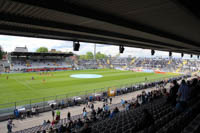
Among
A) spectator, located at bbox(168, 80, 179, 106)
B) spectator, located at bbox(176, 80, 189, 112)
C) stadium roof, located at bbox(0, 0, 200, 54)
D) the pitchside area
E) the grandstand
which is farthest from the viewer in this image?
the grandstand

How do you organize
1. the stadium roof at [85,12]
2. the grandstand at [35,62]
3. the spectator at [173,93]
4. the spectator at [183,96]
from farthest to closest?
the grandstand at [35,62] < the spectator at [173,93] < the spectator at [183,96] < the stadium roof at [85,12]

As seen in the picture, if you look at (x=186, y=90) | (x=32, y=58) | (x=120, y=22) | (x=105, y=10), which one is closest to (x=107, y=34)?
(x=120, y=22)

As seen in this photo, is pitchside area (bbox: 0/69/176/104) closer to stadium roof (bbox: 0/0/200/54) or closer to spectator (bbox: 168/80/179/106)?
spectator (bbox: 168/80/179/106)

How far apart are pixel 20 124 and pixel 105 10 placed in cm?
1223

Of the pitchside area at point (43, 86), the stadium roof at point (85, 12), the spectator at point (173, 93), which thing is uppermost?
the stadium roof at point (85, 12)

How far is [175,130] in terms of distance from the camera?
13.6ft

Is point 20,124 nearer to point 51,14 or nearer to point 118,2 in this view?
point 51,14

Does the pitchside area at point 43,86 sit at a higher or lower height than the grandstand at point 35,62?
lower

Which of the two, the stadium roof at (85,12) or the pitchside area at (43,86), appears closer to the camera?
the stadium roof at (85,12)

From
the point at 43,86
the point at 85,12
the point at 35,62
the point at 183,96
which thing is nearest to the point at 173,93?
the point at 183,96

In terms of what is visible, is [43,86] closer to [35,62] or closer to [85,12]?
[85,12]

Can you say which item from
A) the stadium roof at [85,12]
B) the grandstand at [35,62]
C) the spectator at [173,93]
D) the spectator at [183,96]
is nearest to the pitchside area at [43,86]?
the spectator at [173,93]

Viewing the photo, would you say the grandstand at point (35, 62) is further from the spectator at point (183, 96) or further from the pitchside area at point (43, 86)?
the spectator at point (183, 96)

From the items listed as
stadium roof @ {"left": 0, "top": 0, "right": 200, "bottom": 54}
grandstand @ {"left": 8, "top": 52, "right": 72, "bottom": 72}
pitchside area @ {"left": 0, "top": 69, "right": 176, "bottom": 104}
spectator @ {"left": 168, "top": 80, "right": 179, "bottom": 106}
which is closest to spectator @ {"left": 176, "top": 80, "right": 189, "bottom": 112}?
spectator @ {"left": 168, "top": 80, "right": 179, "bottom": 106}
